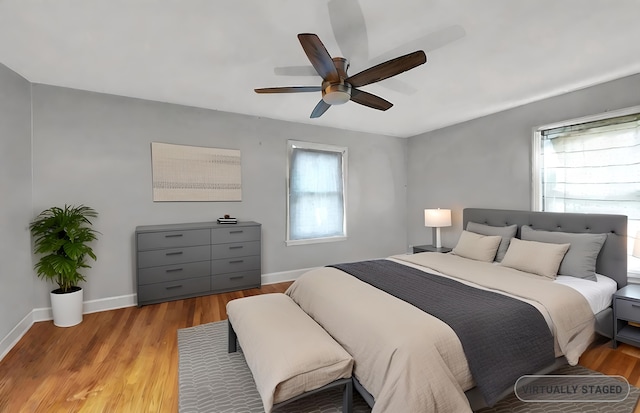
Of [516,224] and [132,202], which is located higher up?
[132,202]

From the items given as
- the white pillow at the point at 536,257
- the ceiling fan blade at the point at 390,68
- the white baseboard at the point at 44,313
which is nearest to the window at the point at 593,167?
the white pillow at the point at 536,257

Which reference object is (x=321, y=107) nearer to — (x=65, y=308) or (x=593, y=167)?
(x=593, y=167)

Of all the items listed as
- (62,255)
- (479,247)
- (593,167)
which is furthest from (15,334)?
(593,167)

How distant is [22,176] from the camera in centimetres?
273

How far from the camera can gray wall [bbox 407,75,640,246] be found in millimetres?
3021

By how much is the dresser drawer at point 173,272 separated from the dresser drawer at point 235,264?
3.3 inches

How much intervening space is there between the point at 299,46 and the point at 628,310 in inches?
131

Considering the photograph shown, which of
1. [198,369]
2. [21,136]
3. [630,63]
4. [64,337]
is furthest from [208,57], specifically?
[630,63]

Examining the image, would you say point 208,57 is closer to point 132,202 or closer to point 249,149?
point 249,149

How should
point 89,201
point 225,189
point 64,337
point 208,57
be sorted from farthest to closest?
point 225,189 < point 89,201 < point 64,337 < point 208,57

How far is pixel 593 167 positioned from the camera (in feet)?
9.87

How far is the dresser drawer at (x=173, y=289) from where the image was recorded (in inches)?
128

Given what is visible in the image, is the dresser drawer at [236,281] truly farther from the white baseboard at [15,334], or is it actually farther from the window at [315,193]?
the white baseboard at [15,334]

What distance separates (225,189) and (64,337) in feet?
7.17
